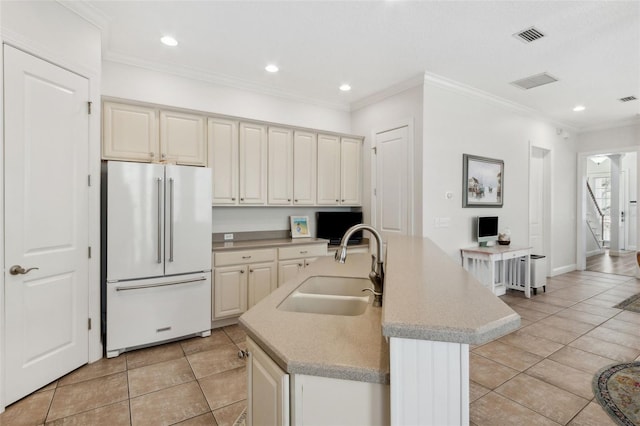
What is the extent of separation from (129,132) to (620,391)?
4.56 metres

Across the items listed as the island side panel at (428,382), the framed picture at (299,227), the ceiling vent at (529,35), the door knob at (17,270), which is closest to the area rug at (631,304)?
the ceiling vent at (529,35)

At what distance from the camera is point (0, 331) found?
2102 millimetres

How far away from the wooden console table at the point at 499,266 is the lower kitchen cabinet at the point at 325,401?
12.4ft

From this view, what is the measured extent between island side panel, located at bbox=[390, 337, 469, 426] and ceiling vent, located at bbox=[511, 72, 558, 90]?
14.1 ft

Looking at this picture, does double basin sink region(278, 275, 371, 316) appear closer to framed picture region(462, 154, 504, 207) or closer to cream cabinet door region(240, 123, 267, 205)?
cream cabinet door region(240, 123, 267, 205)

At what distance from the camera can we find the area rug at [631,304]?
4.21m

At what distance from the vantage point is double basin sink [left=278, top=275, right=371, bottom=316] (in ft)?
5.89

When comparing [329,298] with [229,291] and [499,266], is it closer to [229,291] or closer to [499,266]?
[229,291]

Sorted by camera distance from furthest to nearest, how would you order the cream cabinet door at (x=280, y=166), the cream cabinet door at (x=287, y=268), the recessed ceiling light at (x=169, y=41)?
the cream cabinet door at (x=280, y=166) < the cream cabinet door at (x=287, y=268) < the recessed ceiling light at (x=169, y=41)

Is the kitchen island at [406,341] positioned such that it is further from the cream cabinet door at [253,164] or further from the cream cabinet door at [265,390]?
the cream cabinet door at [253,164]

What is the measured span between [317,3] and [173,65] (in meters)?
1.92

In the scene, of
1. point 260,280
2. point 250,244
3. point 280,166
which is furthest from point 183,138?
point 260,280

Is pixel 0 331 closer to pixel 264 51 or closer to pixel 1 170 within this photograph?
pixel 1 170

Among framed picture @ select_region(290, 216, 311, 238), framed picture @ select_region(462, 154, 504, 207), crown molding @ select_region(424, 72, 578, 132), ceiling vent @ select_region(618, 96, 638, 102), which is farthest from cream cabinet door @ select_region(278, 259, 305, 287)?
ceiling vent @ select_region(618, 96, 638, 102)
